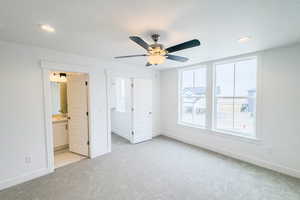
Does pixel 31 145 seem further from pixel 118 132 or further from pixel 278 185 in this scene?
pixel 278 185

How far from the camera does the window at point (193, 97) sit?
421 cm

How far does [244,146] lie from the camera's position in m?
3.29

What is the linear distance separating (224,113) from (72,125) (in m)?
4.06

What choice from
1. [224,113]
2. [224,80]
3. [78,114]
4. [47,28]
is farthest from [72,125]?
[224,80]

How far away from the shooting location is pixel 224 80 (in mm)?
3719

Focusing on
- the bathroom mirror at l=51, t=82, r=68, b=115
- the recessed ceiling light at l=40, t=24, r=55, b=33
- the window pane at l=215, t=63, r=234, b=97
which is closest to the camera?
the recessed ceiling light at l=40, t=24, r=55, b=33

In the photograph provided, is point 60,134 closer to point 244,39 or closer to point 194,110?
point 194,110

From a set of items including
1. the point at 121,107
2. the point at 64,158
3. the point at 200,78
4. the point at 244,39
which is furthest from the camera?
the point at 121,107

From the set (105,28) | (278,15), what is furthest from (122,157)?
(278,15)

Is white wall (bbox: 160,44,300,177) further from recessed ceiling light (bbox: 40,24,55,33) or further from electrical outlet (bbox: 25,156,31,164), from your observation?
electrical outlet (bbox: 25,156,31,164)

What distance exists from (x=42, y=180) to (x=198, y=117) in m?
3.99

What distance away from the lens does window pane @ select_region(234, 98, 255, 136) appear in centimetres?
328

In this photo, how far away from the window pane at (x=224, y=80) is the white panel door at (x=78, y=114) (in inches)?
135

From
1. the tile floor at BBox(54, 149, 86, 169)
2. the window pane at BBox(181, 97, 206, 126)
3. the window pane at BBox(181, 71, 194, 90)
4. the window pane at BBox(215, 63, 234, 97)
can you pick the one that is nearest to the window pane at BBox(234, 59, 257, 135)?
the window pane at BBox(215, 63, 234, 97)
